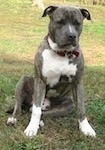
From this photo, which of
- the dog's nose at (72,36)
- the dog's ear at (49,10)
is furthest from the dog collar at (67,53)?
the dog's ear at (49,10)

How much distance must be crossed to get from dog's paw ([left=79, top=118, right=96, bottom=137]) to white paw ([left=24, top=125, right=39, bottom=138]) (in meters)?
0.52

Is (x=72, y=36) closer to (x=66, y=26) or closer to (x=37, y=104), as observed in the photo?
(x=66, y=26)

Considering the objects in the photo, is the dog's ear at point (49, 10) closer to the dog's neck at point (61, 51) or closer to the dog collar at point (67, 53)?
the dog's neck at point (61, 51)

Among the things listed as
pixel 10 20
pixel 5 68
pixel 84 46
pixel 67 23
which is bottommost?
pixel 10 20

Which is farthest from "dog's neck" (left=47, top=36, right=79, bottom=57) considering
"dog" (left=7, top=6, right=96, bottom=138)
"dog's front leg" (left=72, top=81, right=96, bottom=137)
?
"dog's front leg" (left=72, top=81, right=96, bottom=137)

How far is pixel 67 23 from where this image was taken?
4.99 metres

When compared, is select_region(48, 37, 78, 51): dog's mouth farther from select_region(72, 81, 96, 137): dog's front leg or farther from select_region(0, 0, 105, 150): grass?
select_region(0, 0, 105, 150): grass

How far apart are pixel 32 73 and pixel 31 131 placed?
341cm

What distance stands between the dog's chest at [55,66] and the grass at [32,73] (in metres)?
0.67

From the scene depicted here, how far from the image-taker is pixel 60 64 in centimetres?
517

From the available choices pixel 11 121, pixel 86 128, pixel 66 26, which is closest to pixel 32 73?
pixel 11 121

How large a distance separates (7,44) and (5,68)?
3.83m

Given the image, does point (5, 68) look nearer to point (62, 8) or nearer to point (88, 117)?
point (88, 117)

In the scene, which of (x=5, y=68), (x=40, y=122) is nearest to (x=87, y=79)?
(x=5, y=68)
